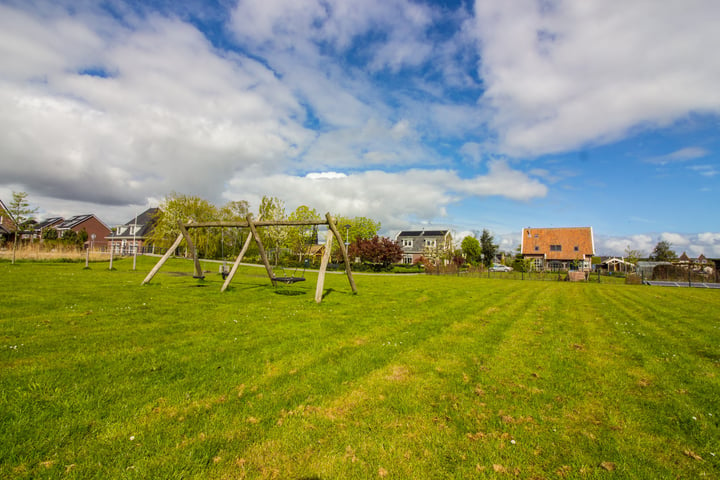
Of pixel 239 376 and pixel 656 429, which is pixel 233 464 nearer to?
pixel 239 376

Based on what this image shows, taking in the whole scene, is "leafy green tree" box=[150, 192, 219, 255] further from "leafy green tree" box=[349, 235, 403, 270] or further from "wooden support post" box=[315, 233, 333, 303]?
"wooden support post" box=[315, 233, 333, 303]

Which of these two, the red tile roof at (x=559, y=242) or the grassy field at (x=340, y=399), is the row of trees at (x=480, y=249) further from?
the grassy field at (x=340, y=399)

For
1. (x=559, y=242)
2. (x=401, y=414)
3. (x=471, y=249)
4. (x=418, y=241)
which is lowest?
(x=401, y=414)

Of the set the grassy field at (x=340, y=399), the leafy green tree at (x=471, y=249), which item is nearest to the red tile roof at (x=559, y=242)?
the leafy green tree at (x=471, y=249)

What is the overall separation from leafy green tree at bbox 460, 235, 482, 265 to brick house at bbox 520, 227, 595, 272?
9.54 metres

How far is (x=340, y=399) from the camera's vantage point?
4.62m

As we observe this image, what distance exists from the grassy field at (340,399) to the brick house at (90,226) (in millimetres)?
73563

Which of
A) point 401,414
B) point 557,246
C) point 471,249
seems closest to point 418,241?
point 471,249

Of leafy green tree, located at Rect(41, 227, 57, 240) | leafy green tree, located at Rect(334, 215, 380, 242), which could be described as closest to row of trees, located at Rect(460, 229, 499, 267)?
leafy green tree, located at Rect(334, 215, 380, 242)

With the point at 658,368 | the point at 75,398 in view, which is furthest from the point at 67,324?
the point at 658,368

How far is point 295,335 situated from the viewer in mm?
7656

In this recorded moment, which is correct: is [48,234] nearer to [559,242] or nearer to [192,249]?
[192,249]

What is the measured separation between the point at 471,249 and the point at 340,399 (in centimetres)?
7478

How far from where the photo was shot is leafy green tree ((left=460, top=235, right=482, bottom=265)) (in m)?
75.0
